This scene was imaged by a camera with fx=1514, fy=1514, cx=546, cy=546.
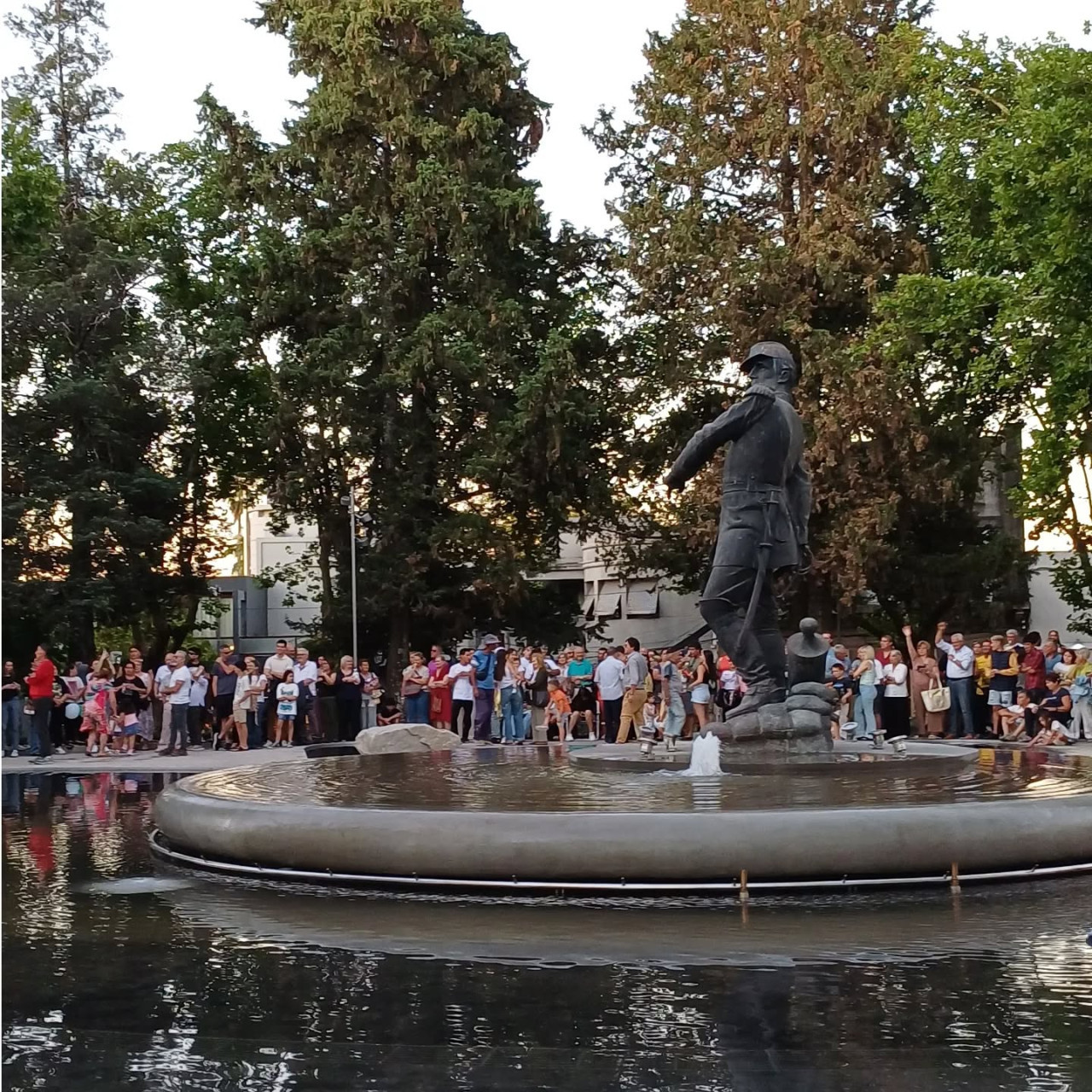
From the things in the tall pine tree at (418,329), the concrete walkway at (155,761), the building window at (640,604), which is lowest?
the concrete walkway at (155,761)

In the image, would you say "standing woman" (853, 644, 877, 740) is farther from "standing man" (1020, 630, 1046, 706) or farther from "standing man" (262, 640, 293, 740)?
"standing man" (262, 640, 293, 740)

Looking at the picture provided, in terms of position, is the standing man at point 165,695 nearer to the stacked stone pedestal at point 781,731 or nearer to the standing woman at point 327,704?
the standing woman at point 327,704

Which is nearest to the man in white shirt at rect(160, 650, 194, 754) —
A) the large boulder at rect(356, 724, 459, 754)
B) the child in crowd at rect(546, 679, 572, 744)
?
the child in crowd at rect(546, 679, 572, 744)

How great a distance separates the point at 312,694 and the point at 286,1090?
19577 millimetres

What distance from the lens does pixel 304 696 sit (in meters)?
24.2

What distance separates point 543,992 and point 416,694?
59.2 ft

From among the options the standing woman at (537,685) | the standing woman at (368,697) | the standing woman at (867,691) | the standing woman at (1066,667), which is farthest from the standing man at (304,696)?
the standing woman at (1066,667)

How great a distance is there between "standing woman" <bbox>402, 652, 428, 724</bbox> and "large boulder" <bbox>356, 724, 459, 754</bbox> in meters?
7.32

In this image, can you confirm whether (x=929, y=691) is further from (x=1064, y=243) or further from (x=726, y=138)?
(x=726, y=138)

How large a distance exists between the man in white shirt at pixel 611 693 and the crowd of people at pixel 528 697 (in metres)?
0.03

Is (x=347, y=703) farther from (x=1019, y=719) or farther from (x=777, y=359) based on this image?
(x=777, y=359)

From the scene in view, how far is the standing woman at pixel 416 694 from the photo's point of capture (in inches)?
948

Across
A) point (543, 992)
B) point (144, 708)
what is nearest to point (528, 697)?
point (144, 708)

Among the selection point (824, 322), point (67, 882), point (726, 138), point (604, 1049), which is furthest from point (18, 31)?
point (604, 1049)
